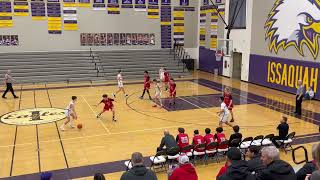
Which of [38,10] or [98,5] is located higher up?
[98,5]

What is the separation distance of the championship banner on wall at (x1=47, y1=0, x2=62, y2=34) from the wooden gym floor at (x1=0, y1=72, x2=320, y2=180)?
7406mm

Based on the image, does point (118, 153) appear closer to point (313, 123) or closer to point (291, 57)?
point (313, 123)

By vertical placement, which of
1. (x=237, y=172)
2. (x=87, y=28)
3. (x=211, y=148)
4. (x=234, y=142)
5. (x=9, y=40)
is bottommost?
(x=211, y=148)

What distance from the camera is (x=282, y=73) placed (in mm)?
23578

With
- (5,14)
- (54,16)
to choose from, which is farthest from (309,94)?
(5,14)

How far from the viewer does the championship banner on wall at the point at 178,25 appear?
34375mm

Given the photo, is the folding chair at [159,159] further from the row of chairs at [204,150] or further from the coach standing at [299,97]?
the coach standing at [299,97]

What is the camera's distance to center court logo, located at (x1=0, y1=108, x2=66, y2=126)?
16094mm

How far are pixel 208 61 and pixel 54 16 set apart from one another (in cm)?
1491

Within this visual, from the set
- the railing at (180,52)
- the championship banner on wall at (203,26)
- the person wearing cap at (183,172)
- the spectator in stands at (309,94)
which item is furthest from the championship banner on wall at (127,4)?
the person wearing cap at (183,172)

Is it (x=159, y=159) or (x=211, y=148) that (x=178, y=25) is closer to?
(x=211, y=148)

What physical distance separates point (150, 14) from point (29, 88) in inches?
555

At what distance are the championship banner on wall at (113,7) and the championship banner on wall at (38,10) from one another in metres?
5.82

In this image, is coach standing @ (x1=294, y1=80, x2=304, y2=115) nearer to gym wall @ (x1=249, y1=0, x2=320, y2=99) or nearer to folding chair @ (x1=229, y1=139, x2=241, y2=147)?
gym wall @ (x1=249, y1=0, x2=320, y2=99)
